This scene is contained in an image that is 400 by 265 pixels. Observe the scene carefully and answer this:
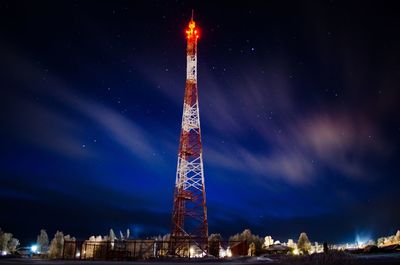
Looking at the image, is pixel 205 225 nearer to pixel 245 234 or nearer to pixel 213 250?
pixel 213 250

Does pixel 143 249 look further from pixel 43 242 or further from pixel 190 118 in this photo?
pixel 43 242

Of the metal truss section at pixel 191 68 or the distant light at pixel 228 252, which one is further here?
the metal truss section at pixel 191 68

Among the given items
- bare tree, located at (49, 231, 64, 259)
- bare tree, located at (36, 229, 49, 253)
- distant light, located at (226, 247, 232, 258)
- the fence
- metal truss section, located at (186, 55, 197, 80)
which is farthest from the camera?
bare tree, located at (36, 229, 49, 253)

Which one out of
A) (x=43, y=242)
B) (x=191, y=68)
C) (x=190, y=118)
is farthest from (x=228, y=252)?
(x=43, y=242)

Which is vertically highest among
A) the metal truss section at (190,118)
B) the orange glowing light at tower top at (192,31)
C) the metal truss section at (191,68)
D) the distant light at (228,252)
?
the orange glowing light at tower top at (192,31)

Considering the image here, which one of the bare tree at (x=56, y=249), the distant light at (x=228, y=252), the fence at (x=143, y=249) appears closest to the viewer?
the fence at (x=143, y=249)

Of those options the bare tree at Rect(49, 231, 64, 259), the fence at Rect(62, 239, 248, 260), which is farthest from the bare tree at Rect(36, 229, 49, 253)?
the fence at Rect(62, 239, 248, 260)

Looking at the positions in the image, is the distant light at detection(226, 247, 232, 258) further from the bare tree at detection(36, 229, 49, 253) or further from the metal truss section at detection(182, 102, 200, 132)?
the bare tree at detection(36, 229, 49, 253)

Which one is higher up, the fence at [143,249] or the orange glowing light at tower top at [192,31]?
the orange glowing light at tower top at [192,31]

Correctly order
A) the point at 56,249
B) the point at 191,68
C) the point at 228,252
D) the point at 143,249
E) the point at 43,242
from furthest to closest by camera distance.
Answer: the point at 43,242, the point at 56,249, the point at 191,68, the point at 228,252, the point at 143,249

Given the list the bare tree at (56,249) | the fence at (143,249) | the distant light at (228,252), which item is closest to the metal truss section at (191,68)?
the fence at (143,249)

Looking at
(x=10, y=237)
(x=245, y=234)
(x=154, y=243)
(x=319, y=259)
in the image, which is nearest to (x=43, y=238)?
(x=10, y=237)

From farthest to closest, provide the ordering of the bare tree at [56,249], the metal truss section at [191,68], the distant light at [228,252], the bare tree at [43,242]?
the bare tree at [43,242] → the bare tree at [56,249] → the metal truss section at [191,68] → the distant light at [228,252]

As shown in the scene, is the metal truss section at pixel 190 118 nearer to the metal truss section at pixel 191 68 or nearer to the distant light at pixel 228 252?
the metal truss section at pixel 191 68
